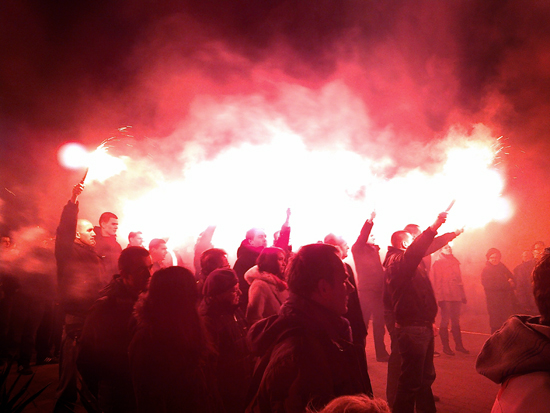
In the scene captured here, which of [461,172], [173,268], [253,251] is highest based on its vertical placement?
[461,172]

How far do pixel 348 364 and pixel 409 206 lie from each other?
24.8ft

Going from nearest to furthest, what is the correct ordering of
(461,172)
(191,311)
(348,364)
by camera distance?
(348,364), (191,311), (461,172)

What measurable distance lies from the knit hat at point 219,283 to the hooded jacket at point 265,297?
0.54 meters

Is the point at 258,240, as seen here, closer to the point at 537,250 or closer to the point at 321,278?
the point at 321,278

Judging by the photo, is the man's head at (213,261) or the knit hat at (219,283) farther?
the man's head at (213,261)

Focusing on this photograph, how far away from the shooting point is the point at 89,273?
4082 millimetres

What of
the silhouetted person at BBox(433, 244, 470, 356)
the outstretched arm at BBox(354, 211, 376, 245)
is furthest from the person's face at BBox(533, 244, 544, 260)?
the outstretched arm at BBox(354, 211, 376, 245)

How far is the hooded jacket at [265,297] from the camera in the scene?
3504mm

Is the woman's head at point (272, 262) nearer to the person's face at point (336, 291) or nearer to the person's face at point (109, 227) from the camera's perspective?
the person's face at point (336, 291)

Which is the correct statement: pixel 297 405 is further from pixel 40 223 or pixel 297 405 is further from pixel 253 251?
pixel 40 223

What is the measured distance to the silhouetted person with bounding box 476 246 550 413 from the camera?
50.5 inches

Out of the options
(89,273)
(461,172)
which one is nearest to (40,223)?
(89,273)

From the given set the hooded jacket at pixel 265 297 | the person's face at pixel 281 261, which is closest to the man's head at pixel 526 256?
the person's face at pixel 281 261

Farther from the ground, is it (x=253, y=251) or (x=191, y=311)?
(x=253, y=251)
